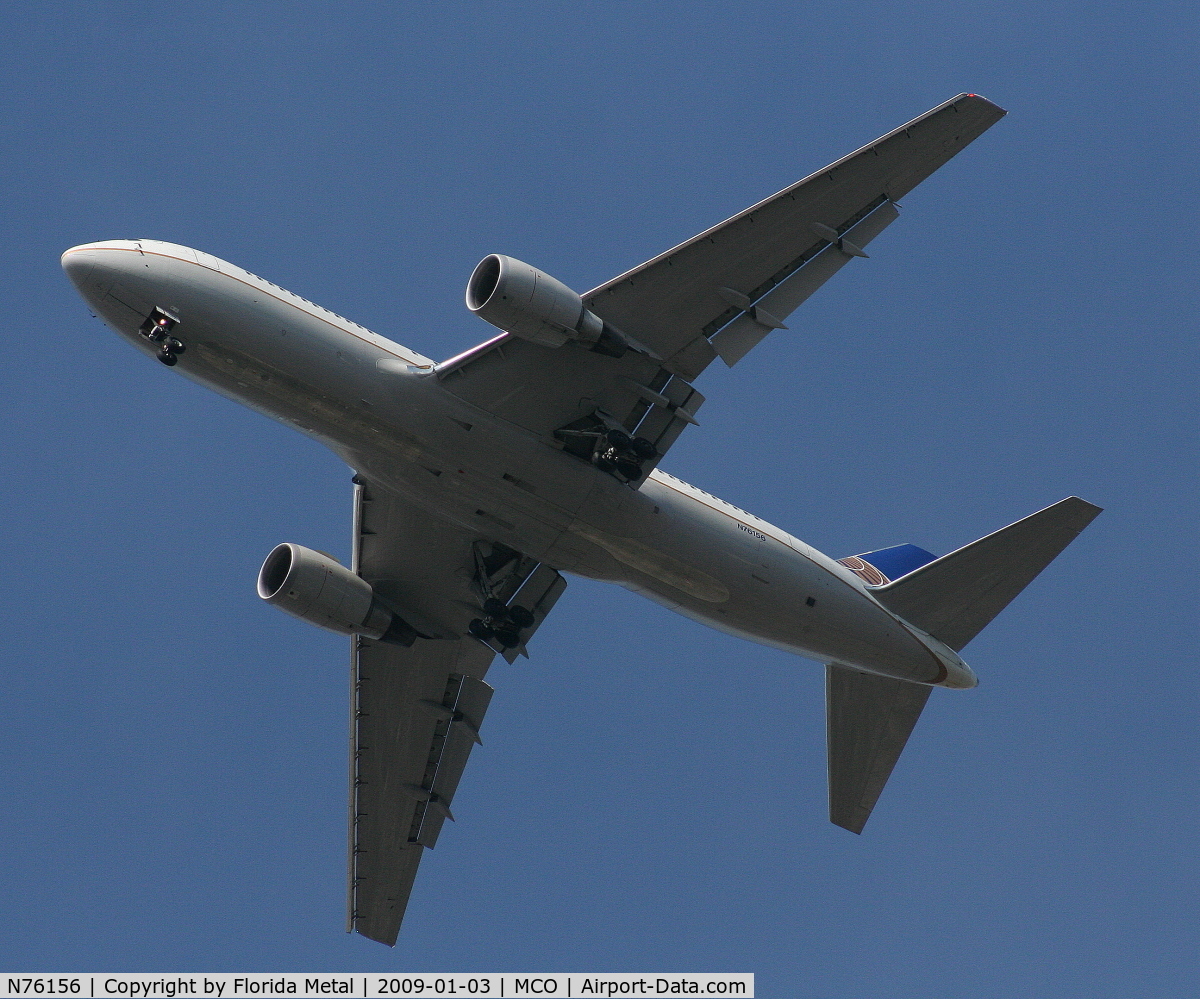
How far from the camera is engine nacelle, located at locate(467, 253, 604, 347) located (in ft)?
99.9

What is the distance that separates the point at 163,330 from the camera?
1198 inches

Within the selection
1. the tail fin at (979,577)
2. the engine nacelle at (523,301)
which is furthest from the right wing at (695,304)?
the tail fin at (979,577)

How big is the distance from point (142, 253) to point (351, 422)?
592 centimetres

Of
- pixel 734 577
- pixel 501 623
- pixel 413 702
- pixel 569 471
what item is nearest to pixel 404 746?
pixel 413 702

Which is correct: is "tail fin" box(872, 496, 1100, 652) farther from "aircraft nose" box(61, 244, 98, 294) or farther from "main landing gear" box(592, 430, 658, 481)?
"aircraft nose" box(61, 244, 98, 294)

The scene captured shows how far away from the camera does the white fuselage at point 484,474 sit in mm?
30781

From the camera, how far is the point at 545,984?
3142 cm

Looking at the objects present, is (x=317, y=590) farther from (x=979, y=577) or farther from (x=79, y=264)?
(x=979, y=577)

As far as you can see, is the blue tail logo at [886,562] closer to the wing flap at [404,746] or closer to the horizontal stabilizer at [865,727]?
the horizontal stabilizer at [865,727]

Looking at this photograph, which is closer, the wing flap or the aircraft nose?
the aircraft nose

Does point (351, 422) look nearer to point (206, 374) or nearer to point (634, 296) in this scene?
point (206, 374)

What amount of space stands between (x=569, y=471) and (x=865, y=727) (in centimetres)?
1252

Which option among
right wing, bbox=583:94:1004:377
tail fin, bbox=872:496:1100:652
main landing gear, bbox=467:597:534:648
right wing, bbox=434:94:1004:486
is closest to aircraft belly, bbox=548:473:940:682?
tail fin, bbox=872:496:1100:652

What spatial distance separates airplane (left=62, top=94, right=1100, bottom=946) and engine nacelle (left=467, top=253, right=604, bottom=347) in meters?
0.05
